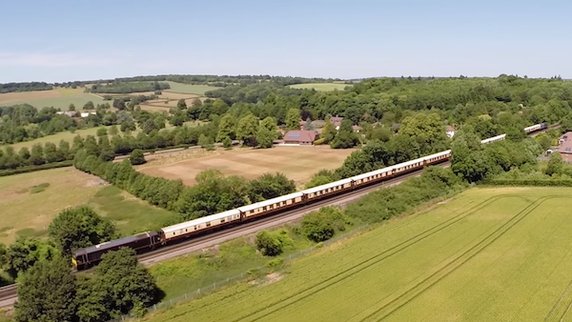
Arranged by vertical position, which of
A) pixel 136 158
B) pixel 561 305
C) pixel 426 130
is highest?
pixel 426 130

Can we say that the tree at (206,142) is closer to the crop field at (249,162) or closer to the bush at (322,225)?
the crop field at (249,162)

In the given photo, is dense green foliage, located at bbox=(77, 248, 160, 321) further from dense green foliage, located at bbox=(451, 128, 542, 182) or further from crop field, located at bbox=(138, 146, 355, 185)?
dense green foliage, located at bbox=(451, 128, 542, 182)

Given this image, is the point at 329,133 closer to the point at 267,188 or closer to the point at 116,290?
the point at 267,188

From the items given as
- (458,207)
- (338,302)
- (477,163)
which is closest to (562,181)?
(477,163)

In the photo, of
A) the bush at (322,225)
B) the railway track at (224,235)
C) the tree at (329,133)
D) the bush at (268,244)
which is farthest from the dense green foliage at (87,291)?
the tree at (329,133)

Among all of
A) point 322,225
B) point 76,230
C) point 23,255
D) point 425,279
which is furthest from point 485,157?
point 23,255

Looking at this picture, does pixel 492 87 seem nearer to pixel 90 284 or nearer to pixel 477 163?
pixel 477 163
